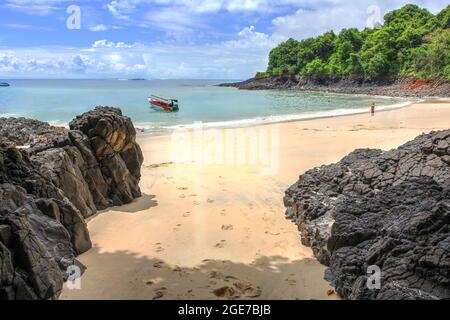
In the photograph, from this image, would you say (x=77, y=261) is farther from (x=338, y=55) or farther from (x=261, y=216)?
(x=338, y=55)

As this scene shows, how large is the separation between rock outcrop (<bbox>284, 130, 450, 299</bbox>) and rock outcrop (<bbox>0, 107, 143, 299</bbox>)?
11.4 feet

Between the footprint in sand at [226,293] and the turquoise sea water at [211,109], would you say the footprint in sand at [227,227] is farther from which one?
the turquoise sea water at [211,109]

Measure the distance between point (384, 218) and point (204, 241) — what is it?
9.48 ft

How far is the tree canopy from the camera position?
67062mm

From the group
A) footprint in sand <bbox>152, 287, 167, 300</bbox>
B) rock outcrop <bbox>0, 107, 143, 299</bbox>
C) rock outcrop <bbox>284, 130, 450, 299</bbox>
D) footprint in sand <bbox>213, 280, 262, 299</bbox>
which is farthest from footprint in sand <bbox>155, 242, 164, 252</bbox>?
rock outcrop <bbox>284, 130, 450, 299</bbox>

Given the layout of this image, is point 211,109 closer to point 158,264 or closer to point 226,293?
point 158,264

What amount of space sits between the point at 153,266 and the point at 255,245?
5.76ft

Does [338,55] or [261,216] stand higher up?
[338,55]

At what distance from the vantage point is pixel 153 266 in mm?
6059

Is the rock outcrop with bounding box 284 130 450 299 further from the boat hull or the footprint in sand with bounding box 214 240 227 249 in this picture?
the boat hull

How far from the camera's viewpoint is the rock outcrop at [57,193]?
15.0 ft

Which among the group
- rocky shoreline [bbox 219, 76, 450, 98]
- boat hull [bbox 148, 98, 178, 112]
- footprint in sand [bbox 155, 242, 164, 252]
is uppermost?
rocky shoreline [bbox 219, 76, 450, 98]

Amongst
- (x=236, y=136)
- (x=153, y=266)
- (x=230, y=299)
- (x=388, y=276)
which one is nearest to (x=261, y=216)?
(x=153, y=266)

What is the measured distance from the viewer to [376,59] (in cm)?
7519
